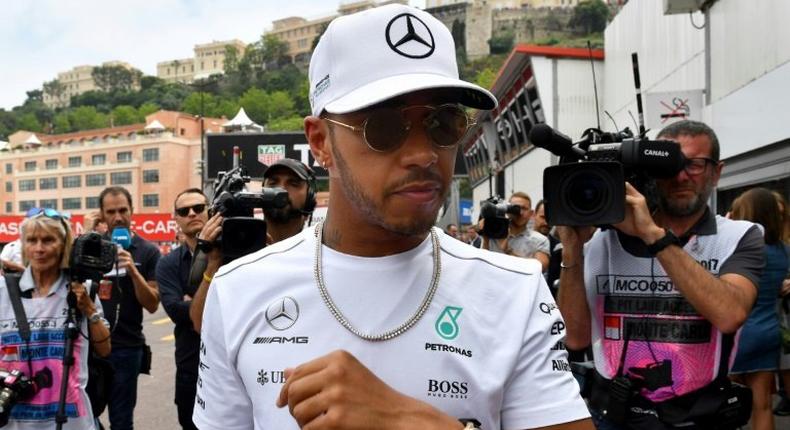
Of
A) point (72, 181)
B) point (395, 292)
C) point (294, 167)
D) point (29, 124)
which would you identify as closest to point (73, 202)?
point (72, 181)

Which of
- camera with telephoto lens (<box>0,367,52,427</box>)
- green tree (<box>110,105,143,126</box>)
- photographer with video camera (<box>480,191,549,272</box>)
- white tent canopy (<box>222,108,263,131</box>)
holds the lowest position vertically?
camera with telephoto lens (<box>0,367,52,427</box>)

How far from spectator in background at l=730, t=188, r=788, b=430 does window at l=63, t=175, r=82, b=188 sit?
9799 centimetres

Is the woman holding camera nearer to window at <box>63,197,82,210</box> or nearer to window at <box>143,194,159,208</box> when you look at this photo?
window at <box>143,194,159,208</box>

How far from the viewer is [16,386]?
359 cm

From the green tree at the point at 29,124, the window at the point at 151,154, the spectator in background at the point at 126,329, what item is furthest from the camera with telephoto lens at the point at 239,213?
the green tree at the point at 29,124

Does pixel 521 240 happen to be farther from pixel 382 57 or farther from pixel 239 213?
pixel 382 57

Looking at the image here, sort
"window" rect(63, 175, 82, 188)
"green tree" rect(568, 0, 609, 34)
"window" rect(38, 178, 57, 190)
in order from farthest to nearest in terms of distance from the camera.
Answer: "green tree" rect(568, 0, 609, 34) < "window" rect(38, 178, 57, 190) < "window" rect(63, 175, 82, 188)

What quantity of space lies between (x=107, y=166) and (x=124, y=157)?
8.26 ft

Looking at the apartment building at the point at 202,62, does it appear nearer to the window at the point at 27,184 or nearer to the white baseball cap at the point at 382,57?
the window at the point at 27,184

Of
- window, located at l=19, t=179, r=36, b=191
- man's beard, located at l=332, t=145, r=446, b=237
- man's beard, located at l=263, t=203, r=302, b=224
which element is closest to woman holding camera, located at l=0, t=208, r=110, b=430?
man's beard, located at l=263, t=203, r=302, b=224

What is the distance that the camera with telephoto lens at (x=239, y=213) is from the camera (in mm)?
3414

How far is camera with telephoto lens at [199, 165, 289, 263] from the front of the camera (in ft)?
11.2

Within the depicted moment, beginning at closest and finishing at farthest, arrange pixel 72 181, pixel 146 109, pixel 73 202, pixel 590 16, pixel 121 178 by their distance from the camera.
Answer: pixel 121 178 < pixel 73 202 < pixel 72 181 < pixel 590 16 < pixel 146 109

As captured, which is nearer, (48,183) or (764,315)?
(764,315)
